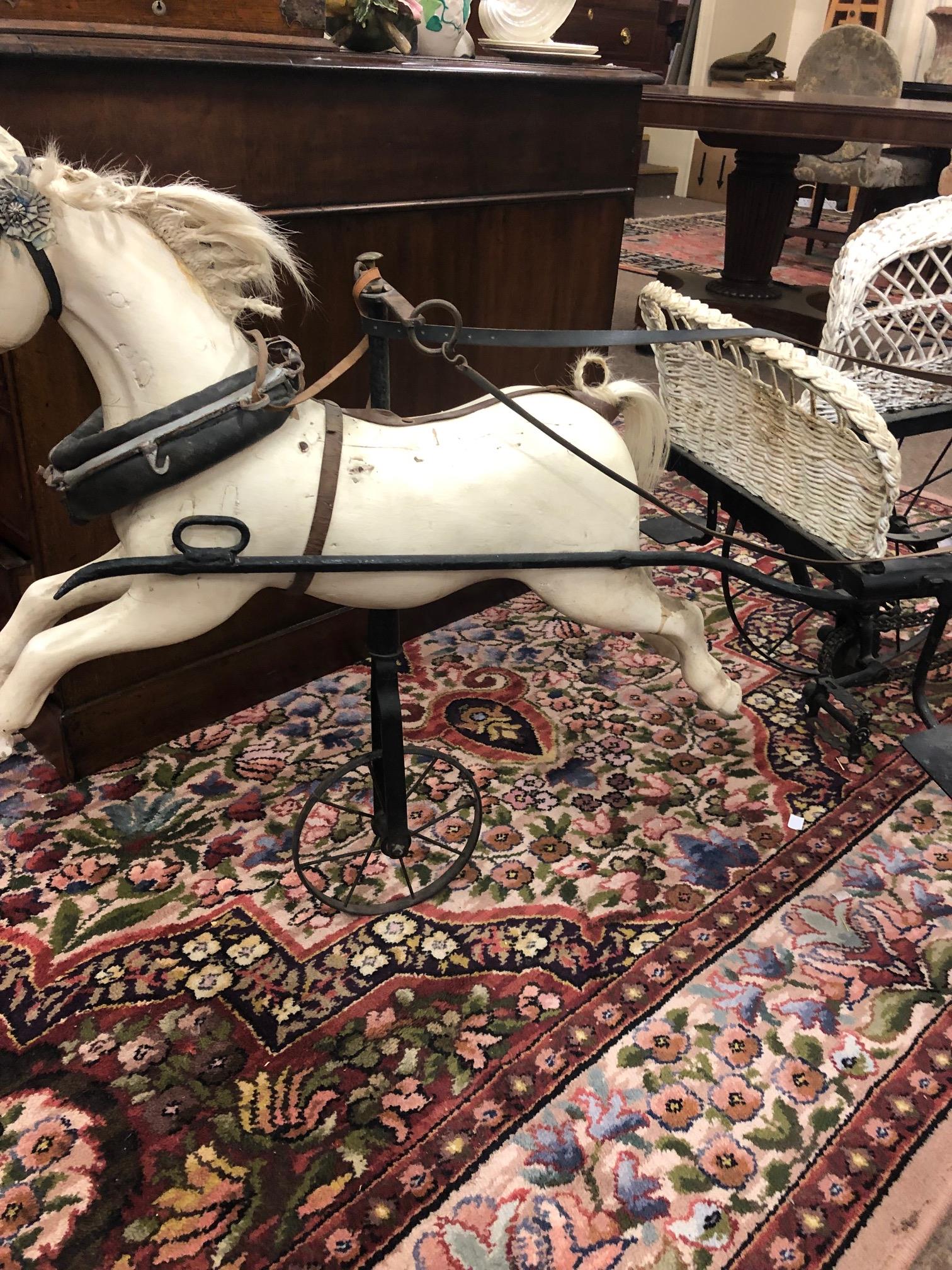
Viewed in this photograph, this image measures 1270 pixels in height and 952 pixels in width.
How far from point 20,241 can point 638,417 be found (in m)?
0.93

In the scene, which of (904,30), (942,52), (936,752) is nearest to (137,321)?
(936,752)

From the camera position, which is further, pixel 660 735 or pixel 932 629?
pixel 660 735

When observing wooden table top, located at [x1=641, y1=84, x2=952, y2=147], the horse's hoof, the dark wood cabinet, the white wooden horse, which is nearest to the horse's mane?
the white wooden horse

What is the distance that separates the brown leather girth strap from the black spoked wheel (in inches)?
41.1

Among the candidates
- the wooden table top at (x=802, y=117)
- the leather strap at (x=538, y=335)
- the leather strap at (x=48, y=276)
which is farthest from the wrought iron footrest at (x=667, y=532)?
the wooden table top at (x=802, y=117)

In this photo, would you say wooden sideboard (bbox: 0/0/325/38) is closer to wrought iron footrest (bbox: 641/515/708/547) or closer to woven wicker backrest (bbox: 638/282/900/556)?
woven wicker backrest (bbox: 638/282/900/556)

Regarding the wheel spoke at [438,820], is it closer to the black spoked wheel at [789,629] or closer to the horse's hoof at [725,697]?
the horse's hoof at [725,697]

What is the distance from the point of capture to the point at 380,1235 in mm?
1171

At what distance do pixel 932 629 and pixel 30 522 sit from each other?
5.60 ft

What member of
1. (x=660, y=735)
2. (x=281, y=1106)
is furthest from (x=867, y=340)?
(x=281, y=1106)

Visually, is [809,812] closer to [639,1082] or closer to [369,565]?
[639,1082]

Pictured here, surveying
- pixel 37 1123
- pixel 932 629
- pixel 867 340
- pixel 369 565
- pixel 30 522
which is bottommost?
pixel 37 1123

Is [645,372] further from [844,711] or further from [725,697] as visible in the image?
[725,697]

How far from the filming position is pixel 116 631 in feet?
4.03
